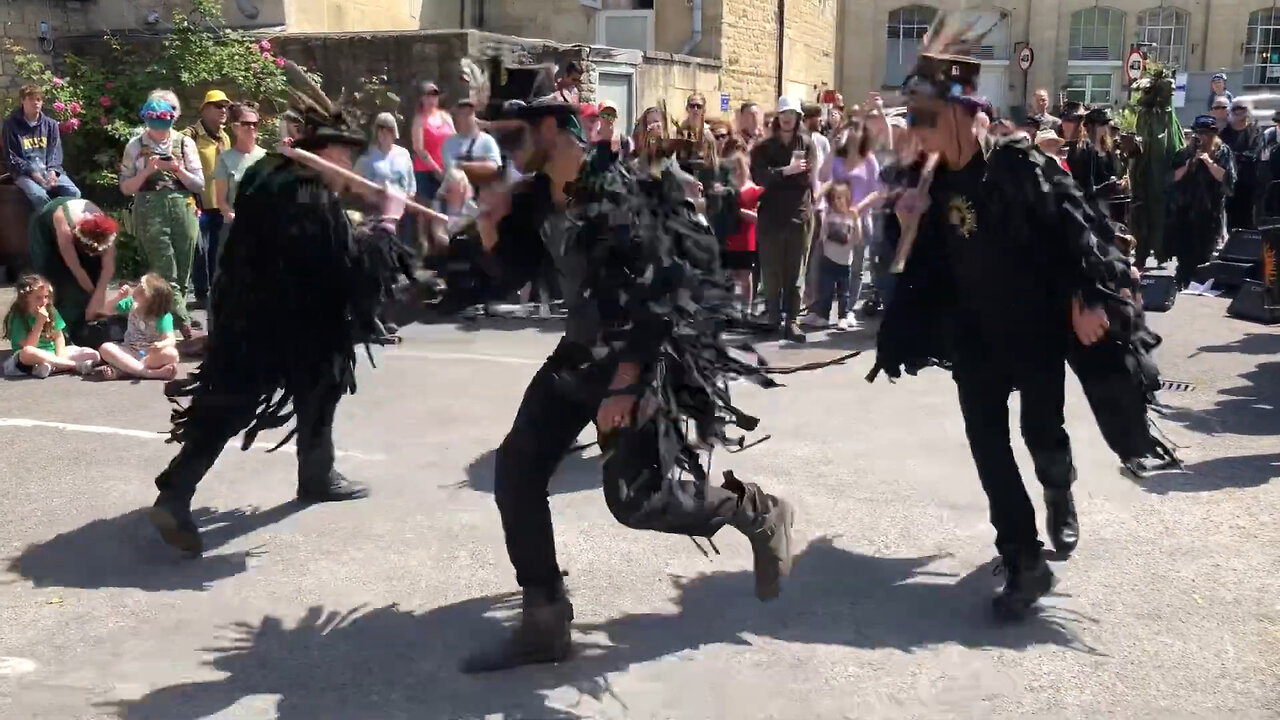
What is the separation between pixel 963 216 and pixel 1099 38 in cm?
4215

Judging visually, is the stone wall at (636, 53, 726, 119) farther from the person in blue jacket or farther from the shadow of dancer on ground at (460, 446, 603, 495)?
the shadow of dancer on ground at (460, 446, 603, 495)

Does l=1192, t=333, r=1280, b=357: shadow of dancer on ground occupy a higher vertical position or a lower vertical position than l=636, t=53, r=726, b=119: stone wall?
lower

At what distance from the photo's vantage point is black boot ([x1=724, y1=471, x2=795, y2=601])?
13.3ft

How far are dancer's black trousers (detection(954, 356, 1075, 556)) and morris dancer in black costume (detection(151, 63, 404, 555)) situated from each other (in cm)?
226

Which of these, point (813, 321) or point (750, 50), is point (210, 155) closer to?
point (813, 321)

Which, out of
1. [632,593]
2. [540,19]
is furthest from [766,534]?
[540,19]

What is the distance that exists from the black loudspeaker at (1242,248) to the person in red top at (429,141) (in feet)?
23.7

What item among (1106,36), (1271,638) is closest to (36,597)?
(1271,638)

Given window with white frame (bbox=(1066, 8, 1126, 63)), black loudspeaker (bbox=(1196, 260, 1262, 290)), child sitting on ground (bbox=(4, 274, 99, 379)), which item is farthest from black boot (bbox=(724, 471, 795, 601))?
window with white frame (bbox=(1066, 8, 1126, 63))

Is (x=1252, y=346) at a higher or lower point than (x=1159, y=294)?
lower

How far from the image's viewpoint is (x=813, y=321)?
9.86 metres

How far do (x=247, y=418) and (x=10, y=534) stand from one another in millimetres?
1161

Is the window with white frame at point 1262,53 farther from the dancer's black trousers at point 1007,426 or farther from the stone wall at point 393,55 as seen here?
the dancer's black trousers at point 1007,426

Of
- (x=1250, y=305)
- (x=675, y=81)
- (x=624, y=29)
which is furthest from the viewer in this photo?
(x=624, y=29)
